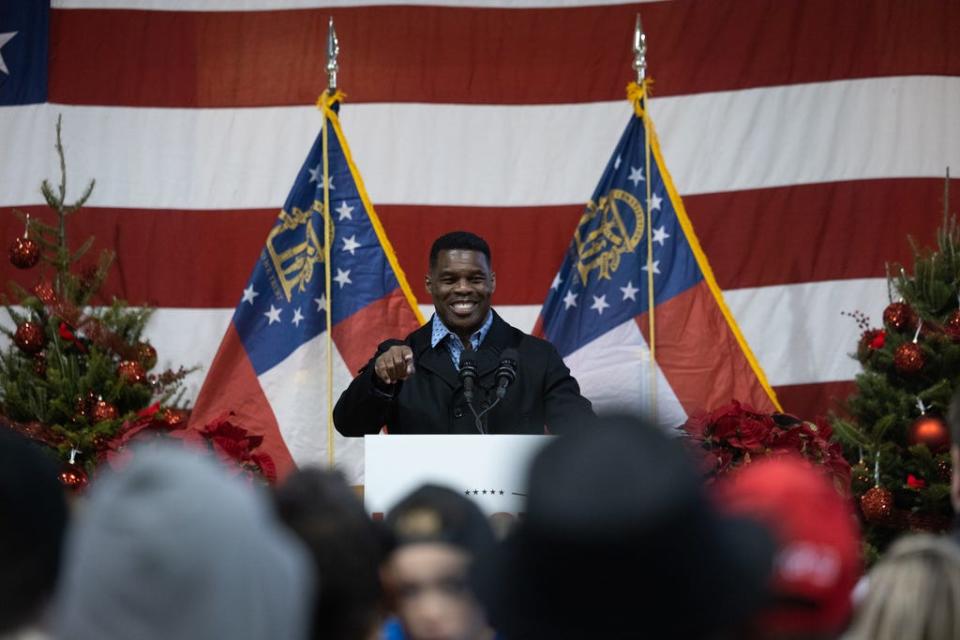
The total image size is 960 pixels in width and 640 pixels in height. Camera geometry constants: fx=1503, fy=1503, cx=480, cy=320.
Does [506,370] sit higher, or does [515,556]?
[506,370]

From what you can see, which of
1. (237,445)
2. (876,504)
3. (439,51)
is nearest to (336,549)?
(237,445)

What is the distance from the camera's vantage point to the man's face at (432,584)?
80.3 inches

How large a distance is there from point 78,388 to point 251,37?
2472mm

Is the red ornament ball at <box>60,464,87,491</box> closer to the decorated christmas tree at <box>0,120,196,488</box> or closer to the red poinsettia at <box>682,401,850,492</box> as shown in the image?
the decorated christmas tree at <box>0,120,196,488</box>

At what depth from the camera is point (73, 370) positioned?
5895 mm

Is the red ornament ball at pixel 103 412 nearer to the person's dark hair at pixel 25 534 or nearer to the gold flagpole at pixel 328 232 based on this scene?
the gold flagpole at pixel 328 232

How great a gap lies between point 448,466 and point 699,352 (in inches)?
110

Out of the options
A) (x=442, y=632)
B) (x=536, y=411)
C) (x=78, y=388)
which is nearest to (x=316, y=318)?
(x=78, y=388)

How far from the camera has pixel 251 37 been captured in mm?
7598

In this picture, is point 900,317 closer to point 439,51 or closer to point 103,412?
point 439,51

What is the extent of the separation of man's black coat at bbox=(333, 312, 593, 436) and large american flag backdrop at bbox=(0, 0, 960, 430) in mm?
2578

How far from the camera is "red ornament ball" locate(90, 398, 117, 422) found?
5715mm

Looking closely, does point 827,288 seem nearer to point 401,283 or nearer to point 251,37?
point 401,283

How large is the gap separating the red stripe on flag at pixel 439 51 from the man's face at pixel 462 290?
285 cm
